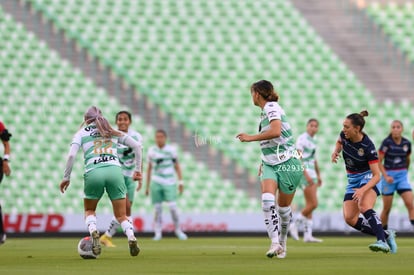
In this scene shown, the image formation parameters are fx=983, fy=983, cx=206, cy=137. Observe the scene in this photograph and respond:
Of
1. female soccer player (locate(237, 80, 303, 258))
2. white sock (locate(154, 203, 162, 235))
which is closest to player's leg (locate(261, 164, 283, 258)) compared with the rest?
female soccer player (locate(237, 80, 303, 258))

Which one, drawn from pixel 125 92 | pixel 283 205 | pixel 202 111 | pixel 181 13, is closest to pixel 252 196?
pixel 202 111

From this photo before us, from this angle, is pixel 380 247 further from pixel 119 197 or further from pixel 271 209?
pixel 119 197

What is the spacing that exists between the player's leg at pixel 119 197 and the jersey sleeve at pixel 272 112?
6.88 ft

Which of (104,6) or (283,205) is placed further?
(104,6)

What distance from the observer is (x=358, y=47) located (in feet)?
98.1

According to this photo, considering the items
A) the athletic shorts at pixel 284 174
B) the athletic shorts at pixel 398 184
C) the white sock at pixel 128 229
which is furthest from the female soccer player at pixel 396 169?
the white sock at pixel 128 229

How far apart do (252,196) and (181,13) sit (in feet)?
21.9

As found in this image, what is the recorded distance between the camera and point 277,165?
40.7 ft

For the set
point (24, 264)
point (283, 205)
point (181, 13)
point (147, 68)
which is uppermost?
point (181, 13)

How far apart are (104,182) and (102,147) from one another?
46 centimetres

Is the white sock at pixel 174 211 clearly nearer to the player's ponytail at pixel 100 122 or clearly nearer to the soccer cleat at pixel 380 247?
the soccer cleat at pixel 380 247

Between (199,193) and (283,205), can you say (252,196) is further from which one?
(283,205)

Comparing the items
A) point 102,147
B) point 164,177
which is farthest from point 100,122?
point 164,177

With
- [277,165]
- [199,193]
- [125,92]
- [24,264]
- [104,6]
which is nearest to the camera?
[24,264]
